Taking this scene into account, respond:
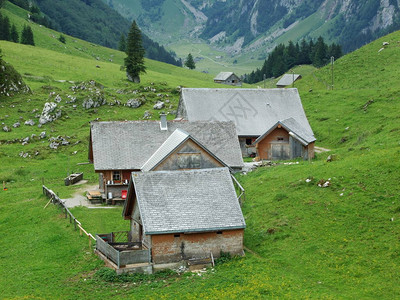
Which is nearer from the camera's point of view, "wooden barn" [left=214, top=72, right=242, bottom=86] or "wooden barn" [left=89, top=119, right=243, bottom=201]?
"wooden barn" [left=89, top=119, right=243, bottom=201]

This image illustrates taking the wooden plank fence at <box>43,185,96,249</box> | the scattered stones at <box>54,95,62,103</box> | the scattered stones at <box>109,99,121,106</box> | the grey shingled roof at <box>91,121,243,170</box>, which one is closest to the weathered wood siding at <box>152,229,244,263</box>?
the wooden plank fence at <box>43,185,96,249</box>

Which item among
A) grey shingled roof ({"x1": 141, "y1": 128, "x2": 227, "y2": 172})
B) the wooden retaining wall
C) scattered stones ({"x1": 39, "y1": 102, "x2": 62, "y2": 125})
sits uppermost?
scattered stones ({"x1": 39, "y1": 102, "x2": 62, "y2": 125})

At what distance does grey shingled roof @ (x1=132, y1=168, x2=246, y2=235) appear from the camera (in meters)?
28.4

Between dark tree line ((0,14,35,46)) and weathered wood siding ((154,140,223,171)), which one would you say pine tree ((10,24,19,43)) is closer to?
dark tree line ((0,14,35,46))

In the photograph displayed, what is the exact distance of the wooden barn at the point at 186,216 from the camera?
2828 centimetres

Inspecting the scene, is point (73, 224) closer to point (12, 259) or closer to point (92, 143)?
point (12, 259)

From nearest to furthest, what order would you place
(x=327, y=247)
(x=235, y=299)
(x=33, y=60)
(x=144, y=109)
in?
(x=235, y=299) < (x=327, y=247) < (x=144, y=109) < (x=33, y=60)

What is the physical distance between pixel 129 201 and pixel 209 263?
7.08 metres

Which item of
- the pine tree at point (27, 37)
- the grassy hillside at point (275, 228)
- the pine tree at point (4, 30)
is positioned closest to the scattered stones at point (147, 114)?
the grassy hillside at point (275, 228)

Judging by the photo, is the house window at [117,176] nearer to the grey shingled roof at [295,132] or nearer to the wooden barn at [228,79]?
the grey shingled roof at [295,132]

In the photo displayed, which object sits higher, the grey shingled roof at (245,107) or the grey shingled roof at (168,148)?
the grey shingled roof at (245,107)

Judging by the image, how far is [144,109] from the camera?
3152 inches

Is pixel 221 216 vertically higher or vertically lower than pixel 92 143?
lower

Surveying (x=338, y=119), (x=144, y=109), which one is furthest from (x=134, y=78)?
(x=338, y=119)
